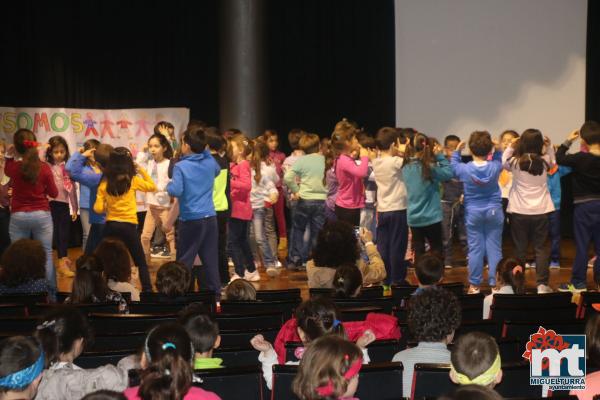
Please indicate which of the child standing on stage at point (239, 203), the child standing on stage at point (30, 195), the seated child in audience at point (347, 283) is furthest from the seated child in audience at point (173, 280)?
the child standing on stage at point (239, 203)

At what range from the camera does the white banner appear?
1020 centimetres

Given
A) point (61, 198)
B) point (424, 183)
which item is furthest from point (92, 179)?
point (424, 183)

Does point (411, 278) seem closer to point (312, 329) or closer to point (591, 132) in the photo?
point (591, 132)

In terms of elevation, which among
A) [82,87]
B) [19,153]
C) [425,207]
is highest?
[82,87]

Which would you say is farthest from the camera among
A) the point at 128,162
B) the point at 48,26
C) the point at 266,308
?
the point at 48,26

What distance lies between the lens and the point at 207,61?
1260 cm

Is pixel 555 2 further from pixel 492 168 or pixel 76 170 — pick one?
pixel 76 170

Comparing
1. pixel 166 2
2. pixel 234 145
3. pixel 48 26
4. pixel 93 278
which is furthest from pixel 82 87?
pixel 93 278

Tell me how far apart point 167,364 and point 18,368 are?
513 mm

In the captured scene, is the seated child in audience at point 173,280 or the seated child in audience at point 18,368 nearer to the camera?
the seated child in audience at point 18,368

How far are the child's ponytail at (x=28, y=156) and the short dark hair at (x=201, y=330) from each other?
13.4 feet

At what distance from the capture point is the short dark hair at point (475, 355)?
3211mm

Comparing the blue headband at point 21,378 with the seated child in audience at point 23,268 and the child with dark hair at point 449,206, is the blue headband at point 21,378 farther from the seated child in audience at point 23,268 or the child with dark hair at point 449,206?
the child with dark hair at point 449,206

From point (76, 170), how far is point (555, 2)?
7.11 metres
